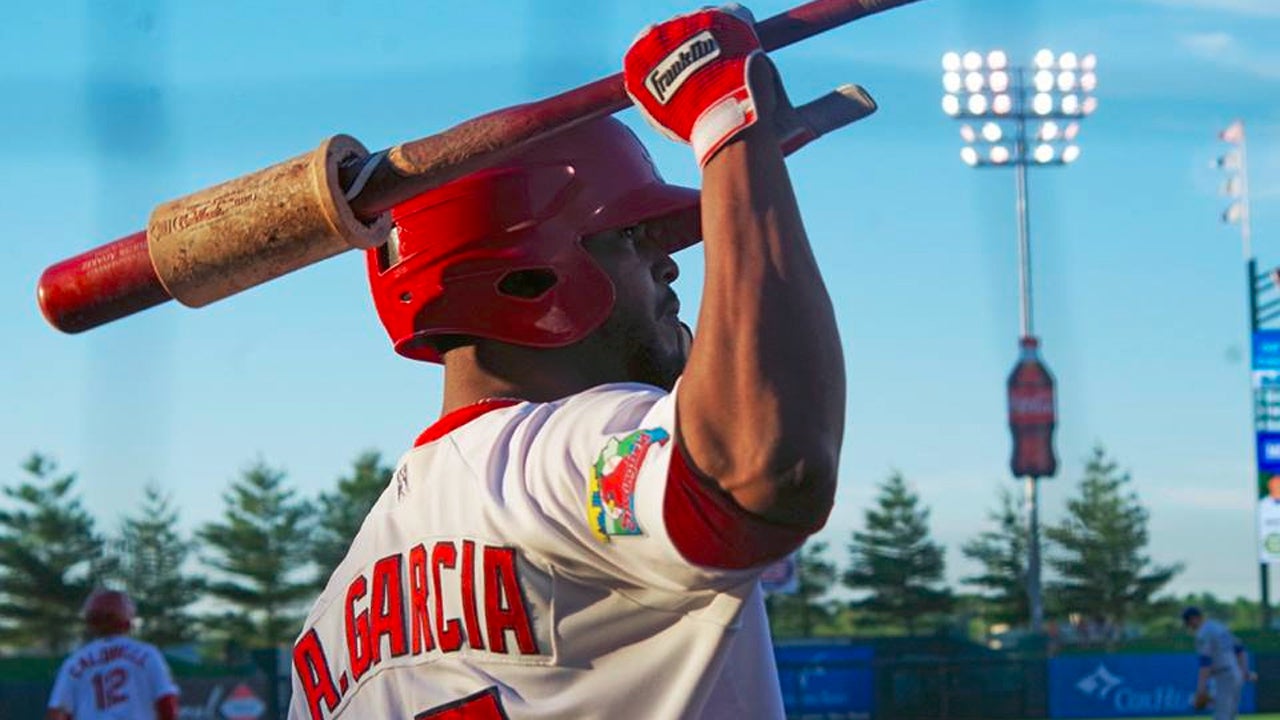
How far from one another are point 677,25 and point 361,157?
2.05 ft

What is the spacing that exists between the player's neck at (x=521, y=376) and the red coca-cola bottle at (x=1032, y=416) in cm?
3780

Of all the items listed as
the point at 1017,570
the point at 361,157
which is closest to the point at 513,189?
the point at 361,157

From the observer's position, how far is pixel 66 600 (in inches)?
2525

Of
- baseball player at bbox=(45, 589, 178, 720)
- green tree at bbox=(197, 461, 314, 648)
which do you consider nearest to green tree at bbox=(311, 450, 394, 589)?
green tree at bbox=(197, 461, 314, 648)

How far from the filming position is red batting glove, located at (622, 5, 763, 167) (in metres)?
2.09

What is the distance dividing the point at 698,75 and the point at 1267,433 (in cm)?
3183

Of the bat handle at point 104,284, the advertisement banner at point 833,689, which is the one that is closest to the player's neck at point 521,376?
the bat handle at point 104,284

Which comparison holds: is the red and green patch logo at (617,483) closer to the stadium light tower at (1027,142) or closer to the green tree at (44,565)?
the stadium light tower at (1027,142)

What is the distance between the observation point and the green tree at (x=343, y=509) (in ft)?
219

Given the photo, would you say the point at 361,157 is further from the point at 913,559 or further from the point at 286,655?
the point at 913,559

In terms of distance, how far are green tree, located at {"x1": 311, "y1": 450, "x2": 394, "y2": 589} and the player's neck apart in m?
63.7

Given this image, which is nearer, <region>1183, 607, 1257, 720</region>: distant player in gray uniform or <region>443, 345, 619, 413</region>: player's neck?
<region>443, 345, 619, 413</region>: player's neck

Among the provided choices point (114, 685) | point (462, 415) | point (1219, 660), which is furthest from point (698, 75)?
point (1219, 660)

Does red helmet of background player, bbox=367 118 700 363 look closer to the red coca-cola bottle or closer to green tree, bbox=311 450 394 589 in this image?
the red coca-cola bottle
